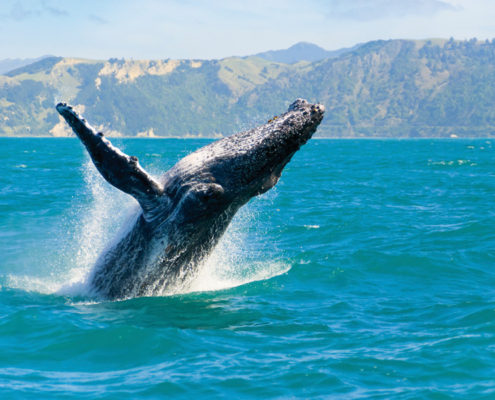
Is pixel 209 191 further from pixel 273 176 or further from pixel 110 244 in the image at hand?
pixel 110 244

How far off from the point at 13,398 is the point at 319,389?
2910 millimetres

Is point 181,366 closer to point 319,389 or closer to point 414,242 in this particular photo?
point 319,389

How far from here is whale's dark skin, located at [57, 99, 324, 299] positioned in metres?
7.56

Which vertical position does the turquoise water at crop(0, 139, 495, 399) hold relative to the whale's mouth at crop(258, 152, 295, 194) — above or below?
below

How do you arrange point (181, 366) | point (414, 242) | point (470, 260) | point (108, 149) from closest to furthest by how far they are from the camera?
1. point (181, 366)
2. point (108, 149)
3. point (470, 260)
4. point (414, 242)

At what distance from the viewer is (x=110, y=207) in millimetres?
18312

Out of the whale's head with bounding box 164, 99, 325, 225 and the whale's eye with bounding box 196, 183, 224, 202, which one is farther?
the whale's eye with bounding box 196, 183, 224, 202

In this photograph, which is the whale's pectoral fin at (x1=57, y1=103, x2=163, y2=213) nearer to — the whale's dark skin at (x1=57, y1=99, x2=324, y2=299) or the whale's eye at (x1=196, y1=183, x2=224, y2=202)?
the whale's dark skin at (x1=57, y1=99, x2=324, y2=299)

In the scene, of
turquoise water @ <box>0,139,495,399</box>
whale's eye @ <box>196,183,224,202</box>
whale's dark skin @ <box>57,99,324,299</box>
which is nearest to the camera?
turquoise water @ <box>0,139,495,399</box>

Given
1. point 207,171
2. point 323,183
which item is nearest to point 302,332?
point 207,171

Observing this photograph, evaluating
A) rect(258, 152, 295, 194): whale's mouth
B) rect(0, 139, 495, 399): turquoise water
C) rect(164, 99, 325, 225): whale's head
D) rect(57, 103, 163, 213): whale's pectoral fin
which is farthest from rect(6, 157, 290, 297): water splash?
rect(258, 152, 295, 194): whale's mouth

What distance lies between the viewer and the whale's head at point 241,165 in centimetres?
780

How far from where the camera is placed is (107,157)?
742cm

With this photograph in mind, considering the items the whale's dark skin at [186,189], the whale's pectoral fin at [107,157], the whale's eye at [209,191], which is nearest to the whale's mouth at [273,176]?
the whale's dark skin at [186,189]
